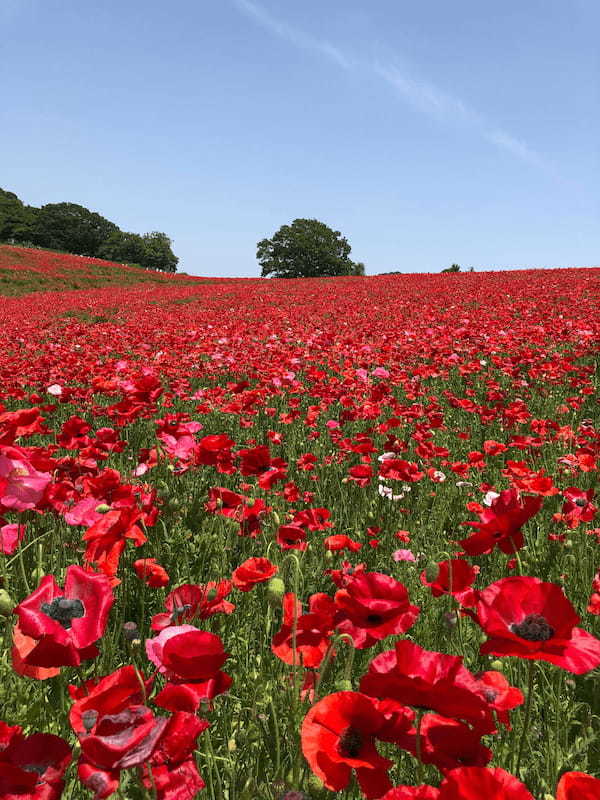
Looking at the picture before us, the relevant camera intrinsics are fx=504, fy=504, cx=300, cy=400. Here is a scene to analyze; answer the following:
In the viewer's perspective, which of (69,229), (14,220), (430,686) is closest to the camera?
(430,686)

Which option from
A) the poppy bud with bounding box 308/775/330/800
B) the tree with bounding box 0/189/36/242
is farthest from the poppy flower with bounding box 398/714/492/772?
the tree with bounding box 0/189/36/242

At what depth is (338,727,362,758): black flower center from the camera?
75 cm

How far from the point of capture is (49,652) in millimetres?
825

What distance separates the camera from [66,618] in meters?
0.91

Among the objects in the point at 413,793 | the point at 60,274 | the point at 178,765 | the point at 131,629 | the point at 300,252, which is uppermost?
the point at 300,252

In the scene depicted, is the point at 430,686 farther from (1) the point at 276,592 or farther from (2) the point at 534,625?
(1) the point at 276,592

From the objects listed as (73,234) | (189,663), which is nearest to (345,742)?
(189,663)

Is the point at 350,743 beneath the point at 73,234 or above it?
beneath

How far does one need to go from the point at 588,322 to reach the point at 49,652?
10.1 m

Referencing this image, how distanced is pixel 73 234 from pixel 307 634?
72.0m

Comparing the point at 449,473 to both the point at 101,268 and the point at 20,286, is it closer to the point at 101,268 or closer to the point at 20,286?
the point at 20,286

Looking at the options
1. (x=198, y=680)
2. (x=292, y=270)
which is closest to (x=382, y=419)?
(x=198, y=680)

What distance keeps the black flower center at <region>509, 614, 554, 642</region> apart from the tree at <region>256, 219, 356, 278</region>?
60849 mm

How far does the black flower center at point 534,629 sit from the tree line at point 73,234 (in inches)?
2616
